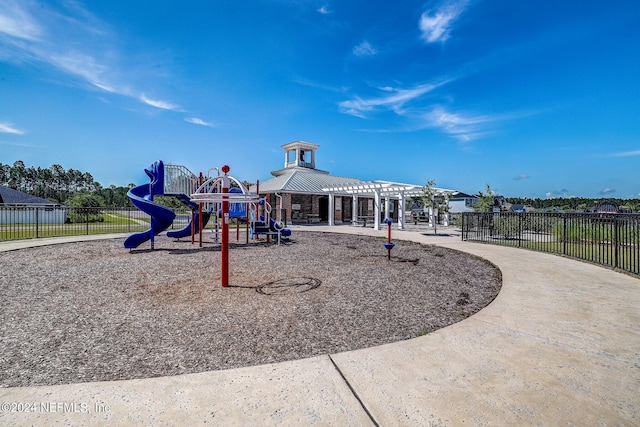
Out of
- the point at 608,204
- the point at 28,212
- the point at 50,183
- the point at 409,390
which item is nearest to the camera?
the point at 409,390

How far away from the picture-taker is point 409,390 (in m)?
2.79

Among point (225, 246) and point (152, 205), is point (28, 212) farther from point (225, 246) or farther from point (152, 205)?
point (225, 246)

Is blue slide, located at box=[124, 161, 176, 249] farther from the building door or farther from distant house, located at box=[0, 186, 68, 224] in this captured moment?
distant house, located at box=[0, 186, 68, 224]

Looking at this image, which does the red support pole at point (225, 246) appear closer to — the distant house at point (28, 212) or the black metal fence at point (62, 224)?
the black metal fence at point (62, 224)

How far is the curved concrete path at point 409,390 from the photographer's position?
7.98 ft

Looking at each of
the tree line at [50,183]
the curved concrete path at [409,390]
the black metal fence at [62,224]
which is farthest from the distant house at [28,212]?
the tree line at [50,183]

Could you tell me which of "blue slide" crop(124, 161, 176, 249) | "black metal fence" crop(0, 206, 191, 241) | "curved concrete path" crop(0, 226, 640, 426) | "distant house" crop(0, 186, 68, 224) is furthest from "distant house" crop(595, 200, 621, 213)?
"distant house" crop(0, 186, 68, 224)

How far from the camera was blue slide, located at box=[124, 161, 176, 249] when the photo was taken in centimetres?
1231

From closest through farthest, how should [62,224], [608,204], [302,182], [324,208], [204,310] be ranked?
[204,310] < [62,224] < [608,204] < [302,182] < [324,208]

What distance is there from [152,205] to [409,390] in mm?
12302

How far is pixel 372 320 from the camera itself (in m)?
4.81

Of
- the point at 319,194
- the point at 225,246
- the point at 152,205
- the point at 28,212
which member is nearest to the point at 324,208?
the point at 319,194

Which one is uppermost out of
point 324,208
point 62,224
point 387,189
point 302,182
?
point 302,182

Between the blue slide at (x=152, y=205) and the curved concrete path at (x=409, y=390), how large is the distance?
1043 cm
